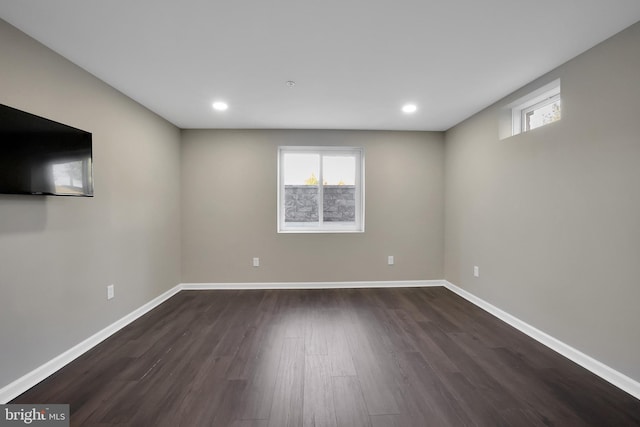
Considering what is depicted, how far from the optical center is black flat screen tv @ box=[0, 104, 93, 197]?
158 centimetres

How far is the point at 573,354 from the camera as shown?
6.82 ft

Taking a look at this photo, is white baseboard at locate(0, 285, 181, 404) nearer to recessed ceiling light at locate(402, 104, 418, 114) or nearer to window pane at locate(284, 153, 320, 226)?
window pane at locate(284, 153, 320, 226)

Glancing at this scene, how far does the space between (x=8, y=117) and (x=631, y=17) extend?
3881 millimetres

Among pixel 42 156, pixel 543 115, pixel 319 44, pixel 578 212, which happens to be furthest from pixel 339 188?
pixel 42 156

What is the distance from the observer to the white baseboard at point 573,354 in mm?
1733

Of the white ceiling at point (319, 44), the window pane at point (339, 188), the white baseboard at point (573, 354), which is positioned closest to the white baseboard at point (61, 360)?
the white ceiling at point (319, 44)

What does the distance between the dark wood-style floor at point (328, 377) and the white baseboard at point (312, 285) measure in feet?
3.04

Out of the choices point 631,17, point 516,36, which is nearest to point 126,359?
point 516,36

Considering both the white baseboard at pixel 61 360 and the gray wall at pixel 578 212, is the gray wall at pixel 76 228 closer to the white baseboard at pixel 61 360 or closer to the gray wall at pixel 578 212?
the white baseboard at pixel 61 360

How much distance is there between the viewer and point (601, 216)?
74.7 inches

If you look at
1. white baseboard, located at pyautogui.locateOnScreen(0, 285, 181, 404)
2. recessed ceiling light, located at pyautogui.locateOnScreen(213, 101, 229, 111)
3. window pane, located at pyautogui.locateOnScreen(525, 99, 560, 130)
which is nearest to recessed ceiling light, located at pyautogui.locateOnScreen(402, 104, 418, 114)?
window pane, located at pyautogui.locateOnScreen(525, 99, 560, 130)

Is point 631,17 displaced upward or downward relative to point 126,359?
upward

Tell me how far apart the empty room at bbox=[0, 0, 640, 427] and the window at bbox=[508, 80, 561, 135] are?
0.02 m

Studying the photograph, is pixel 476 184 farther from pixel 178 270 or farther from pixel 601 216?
pixel 178 270
